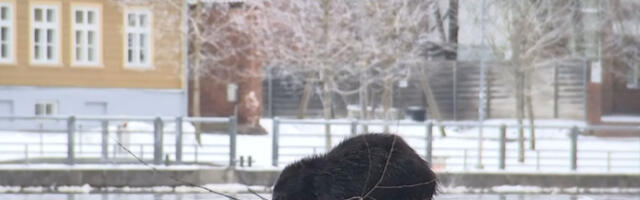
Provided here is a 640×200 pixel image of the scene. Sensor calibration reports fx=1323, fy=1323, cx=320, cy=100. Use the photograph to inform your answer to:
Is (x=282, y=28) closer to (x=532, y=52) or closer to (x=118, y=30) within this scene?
(x=118, y=30)

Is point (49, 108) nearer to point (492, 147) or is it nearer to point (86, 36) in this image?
point (86, 36)

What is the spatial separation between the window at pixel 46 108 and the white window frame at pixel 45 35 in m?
0.41

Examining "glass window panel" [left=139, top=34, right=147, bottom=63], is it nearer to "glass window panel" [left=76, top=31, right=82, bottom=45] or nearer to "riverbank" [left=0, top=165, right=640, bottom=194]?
"glass window panel" [left=76, top=31, right=82, bottom=45]

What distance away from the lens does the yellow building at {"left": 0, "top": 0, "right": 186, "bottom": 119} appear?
12.6m

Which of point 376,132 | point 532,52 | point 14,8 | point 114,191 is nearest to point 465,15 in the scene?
point 114,191

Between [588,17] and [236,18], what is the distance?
11.9ft

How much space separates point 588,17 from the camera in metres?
12.4

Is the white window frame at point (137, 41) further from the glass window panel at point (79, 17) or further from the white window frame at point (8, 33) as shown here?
the white window frame at point (8, 33)

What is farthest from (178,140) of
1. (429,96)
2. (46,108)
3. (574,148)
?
(429,96)

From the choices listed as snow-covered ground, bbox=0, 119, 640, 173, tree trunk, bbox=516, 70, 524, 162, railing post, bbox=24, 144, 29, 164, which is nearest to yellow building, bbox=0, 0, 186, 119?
snow-covered ground, bbox=0, 119, 640, 173

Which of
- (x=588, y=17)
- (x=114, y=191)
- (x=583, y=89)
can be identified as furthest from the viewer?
(x=583, y=89)

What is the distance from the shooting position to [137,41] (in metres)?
13.7

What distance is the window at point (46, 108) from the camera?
41.0 ft

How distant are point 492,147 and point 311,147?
5.11 feet
